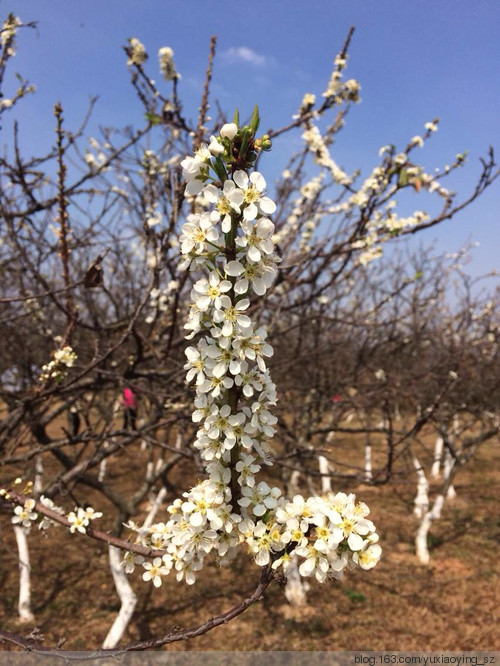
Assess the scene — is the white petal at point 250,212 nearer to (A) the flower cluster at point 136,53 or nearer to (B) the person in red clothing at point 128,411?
(B) the person in red clothing at point 128,411

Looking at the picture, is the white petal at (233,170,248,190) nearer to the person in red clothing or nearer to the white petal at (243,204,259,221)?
the white petal at (243,204,259,221)

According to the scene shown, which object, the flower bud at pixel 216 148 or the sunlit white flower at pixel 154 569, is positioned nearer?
the flower bud at pixel 216 148

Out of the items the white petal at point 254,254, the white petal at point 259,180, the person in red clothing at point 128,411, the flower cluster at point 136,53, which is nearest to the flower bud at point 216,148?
the white petal at point 259,180

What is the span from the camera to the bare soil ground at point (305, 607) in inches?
187

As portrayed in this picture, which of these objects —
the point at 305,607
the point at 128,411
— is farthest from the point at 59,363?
the point at 305,607

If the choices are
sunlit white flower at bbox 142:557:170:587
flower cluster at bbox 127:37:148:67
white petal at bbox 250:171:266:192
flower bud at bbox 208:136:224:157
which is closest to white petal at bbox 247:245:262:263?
white petal at bbox 250:171:266:192

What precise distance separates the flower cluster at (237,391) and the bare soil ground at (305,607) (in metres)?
3.64

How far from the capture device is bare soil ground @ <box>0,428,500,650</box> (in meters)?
4.74

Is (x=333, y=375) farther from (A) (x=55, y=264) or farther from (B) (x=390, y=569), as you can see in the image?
(A) (x=55, y=264)

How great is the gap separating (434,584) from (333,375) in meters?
3.33

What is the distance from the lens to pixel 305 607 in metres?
5.38

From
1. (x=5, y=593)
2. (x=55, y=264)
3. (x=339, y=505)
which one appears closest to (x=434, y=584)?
(x=5, y=593)

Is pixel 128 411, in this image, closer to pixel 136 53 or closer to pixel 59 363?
pixel 59 363

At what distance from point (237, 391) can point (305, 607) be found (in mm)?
5327
